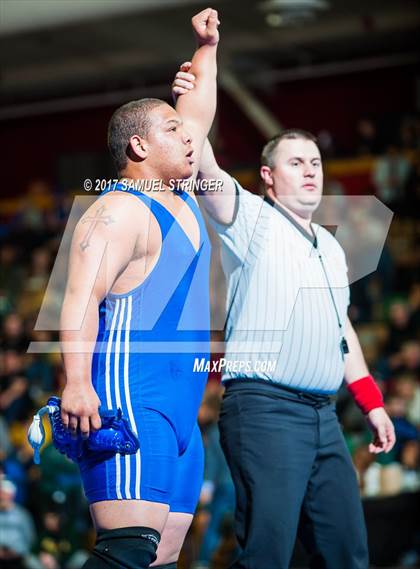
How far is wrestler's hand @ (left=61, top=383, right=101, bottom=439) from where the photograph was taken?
3080 millimetres

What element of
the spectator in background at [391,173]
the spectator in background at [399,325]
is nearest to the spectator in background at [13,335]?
the spectator in background at [399,325]

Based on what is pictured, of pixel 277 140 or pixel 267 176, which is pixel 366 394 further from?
pixel 277 140

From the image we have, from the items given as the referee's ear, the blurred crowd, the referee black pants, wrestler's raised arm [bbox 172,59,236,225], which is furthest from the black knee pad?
the blurred crowd

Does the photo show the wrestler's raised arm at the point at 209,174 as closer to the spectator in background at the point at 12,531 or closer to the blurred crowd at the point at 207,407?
the blurred crowd at the point at 207,407

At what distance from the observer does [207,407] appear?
833 centimetres

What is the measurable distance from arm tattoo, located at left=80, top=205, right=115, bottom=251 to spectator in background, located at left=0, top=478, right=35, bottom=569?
5.02m

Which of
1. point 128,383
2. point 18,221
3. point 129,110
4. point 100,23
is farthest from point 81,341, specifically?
point 18,221

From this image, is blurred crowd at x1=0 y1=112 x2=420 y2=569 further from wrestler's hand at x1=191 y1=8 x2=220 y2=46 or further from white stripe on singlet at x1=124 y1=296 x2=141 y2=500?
white stripe on singlet at x1=124 y1=296 x2=141 y2=500

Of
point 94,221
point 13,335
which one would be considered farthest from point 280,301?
point 13,335

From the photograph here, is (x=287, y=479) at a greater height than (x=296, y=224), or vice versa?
(x=296, y=224)

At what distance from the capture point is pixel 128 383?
3279mm

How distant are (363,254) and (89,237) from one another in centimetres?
179

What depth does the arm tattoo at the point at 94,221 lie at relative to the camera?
3238 mm

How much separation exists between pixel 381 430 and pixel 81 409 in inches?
57.2
